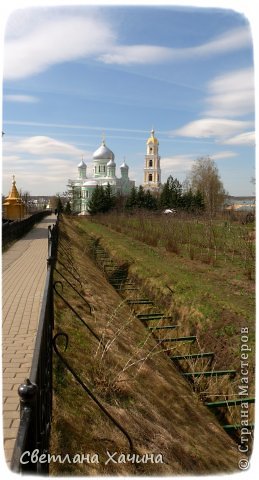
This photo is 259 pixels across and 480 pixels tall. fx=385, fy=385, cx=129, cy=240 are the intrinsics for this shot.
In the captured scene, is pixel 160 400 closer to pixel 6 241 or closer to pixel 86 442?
pixel 86 442

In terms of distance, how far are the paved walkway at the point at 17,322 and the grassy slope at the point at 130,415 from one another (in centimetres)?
34

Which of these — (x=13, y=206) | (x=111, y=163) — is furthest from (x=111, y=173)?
(x=13, y=206)

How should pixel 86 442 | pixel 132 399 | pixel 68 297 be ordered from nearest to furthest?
pixel 86 442 < pixel 132 399 < pixel 68 297

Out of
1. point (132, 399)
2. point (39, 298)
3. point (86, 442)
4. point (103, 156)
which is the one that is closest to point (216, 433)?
point (132, 399)

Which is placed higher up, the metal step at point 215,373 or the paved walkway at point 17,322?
the paved walkway at point 17,322

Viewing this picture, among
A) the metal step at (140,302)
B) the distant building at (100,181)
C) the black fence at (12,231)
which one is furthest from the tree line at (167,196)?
the metal step at (140,302)

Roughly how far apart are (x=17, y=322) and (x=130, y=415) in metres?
1.88

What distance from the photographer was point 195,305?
26.1 feet

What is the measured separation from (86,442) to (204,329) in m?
4.22

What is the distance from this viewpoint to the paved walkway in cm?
290

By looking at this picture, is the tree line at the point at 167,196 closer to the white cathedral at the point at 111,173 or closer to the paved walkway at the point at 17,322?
the white cathedral at the point at 111,173

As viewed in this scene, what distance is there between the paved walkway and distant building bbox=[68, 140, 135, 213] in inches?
1679

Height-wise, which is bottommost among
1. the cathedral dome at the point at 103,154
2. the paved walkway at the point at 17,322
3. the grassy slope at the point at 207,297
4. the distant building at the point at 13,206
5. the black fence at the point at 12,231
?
the grassy slope at the point at 207,297

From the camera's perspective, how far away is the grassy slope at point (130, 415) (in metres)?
3.14
